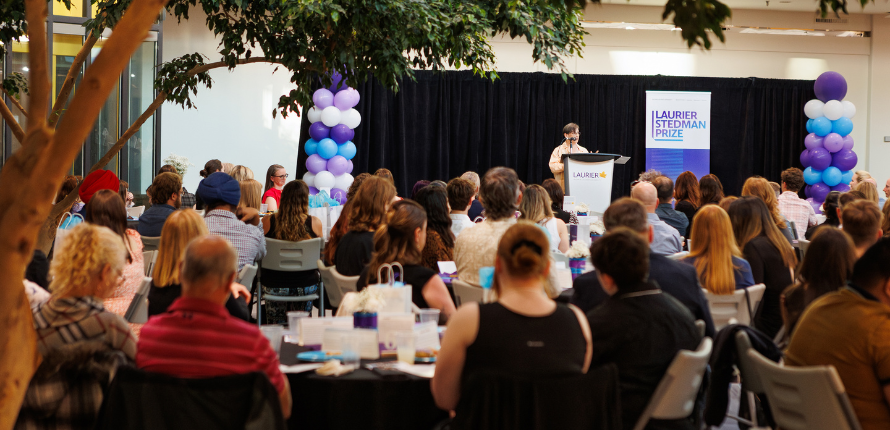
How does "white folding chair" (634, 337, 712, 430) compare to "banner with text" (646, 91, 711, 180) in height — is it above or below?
below

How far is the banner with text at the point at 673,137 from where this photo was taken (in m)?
11.9

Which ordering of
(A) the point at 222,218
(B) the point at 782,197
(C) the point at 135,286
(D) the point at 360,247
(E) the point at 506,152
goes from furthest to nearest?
(E) the point at 506,152 < (B) the point at 782,197 < (A) the point at 222,218 < (D) the point at 360,247 < (C) the point at 135,286

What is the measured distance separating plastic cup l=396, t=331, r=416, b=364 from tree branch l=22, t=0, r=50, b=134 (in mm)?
1393

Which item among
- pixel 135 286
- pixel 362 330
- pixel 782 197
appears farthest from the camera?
pixel 782 197

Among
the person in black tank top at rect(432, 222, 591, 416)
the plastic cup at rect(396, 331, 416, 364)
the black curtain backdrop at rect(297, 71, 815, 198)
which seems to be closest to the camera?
the person in black tank top at rect(432, 222, 591, 416)

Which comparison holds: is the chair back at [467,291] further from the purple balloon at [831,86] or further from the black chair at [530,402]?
the purple balloon at [831,86]

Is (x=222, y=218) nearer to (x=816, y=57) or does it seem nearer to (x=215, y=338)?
(x=215, y=338)

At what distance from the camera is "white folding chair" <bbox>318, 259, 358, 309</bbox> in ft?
13.3

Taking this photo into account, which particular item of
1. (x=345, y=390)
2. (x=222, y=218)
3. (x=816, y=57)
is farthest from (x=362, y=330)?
(x=816, y=57)

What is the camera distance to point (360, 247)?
4332 mm

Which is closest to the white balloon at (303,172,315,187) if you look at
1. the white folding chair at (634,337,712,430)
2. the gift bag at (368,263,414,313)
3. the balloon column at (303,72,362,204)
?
the balloon column at (303,72,362,204)

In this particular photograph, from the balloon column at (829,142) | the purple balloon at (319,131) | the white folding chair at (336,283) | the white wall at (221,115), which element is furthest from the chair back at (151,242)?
the balloon column at (829,142)

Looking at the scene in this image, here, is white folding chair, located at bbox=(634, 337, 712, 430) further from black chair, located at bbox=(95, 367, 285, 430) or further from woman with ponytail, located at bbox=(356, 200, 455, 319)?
black chair, located at bbox=(95, 367, 285, 430)

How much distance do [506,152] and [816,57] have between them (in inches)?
220
